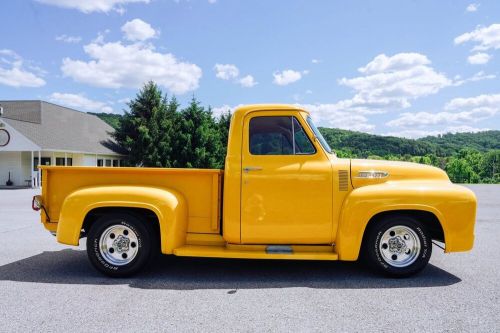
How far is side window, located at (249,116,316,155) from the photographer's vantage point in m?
4.86

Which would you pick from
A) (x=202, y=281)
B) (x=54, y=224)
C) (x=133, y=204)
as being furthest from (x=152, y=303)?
(x=54, y=224)

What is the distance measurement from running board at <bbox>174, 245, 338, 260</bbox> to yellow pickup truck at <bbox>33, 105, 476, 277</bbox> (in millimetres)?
13

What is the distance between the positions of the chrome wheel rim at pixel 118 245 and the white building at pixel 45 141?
2441 centimetres

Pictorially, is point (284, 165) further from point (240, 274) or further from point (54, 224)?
point (54, 224)

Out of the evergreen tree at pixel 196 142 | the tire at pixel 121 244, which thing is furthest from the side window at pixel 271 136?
the evergreen tree at pixel 196 142

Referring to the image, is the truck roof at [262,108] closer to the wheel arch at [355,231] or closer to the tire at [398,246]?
the wheel arch at [355,231]

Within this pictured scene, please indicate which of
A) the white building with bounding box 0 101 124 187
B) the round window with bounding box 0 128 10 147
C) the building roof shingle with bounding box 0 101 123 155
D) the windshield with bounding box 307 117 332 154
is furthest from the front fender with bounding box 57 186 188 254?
the round window with bounding box 0 128 10 147

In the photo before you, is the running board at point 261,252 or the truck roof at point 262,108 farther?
the truck roof at point 262,108

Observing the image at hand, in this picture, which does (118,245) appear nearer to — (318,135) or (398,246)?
(318,135)

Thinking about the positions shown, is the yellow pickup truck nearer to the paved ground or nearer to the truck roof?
Result: the truck roof

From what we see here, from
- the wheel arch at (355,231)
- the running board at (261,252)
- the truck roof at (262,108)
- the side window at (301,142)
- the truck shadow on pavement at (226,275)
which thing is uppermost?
the truck roof at (262,108)

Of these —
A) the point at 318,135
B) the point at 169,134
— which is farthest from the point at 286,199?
the point at 169,134

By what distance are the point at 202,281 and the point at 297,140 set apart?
2.13 meters

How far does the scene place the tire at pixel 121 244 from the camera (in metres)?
4.77
